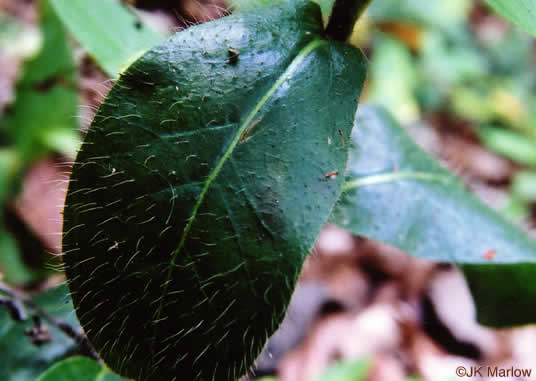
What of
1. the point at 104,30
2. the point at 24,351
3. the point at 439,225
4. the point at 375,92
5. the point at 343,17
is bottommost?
the point at 375,92

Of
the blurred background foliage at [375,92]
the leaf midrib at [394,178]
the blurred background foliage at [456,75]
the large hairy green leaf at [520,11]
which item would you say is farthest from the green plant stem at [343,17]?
the blurred background foliage at [456,75]

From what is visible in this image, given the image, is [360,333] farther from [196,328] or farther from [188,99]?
[188,99]

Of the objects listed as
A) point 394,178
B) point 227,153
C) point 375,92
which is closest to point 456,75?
point 375,92

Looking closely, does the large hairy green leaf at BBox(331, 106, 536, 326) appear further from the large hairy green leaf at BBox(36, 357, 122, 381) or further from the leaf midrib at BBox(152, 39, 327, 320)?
the large hairy green leaf at BBox(36, 357, 122, 381)

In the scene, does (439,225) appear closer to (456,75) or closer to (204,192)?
(204,192)

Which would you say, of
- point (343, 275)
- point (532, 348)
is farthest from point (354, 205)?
point (532, 348)
